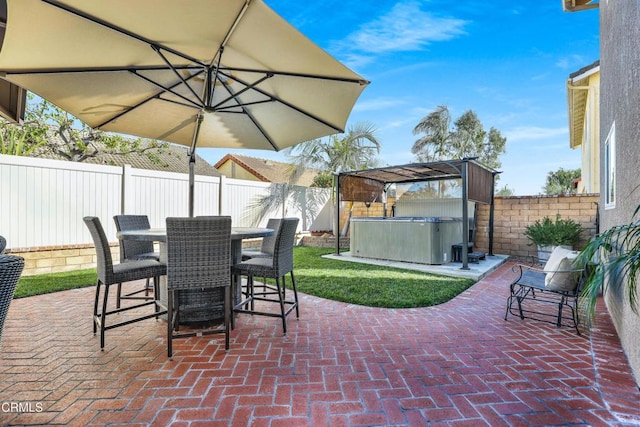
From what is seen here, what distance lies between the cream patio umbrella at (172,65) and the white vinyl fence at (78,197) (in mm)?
2673

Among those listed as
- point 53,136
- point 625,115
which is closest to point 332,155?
point 625,115

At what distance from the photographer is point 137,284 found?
5.04 meters

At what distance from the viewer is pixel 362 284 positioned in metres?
4.99

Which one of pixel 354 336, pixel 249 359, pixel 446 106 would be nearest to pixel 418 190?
pixel 354 336

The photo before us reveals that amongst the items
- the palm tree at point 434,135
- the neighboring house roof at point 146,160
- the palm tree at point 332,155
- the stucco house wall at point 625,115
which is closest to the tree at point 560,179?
the palm tree at point 434,135

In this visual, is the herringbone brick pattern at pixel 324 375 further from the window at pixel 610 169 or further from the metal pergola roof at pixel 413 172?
the metal pergola roof at pixel 413 172

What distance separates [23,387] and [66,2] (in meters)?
2.61

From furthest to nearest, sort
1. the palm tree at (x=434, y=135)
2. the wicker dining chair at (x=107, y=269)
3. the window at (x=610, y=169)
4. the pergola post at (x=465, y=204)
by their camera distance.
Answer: the palm tree at (x=434, y=135), the pergola post at (x=465, y=204), the window at (x=610, y=169), the wicker dining chair at (x=107, y=269)

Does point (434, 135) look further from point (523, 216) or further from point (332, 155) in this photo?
point (523, 216)

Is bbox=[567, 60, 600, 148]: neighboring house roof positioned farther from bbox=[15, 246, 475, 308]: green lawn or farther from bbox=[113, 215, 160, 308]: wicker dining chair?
bbox=[113, 215, 160, 308]: wicker dining chair

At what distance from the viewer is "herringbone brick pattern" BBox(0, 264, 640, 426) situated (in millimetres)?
1819

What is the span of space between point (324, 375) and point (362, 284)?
280cm

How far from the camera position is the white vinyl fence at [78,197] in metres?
5.32

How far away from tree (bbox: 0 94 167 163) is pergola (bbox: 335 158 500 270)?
7.73 m
